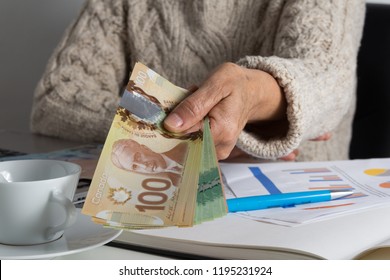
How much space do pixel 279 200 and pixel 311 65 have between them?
32 centimetres

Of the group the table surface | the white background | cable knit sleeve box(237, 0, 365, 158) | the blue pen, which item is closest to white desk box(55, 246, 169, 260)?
the table surface

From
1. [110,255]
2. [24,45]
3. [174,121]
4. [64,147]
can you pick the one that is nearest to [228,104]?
[174,121]

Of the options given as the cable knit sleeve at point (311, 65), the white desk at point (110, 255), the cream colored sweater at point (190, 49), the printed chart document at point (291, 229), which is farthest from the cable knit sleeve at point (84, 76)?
the white desk at point (110, 255)

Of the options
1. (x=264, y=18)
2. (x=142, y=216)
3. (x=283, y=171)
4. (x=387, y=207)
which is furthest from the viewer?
(x=264, y=18)

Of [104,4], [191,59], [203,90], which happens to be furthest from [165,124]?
[104,4]

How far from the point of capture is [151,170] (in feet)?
1.91

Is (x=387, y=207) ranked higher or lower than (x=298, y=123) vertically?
lower

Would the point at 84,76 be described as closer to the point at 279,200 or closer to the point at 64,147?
the point at 64,147

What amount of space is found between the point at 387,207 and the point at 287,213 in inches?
4.3

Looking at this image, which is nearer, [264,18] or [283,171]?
[283,171]

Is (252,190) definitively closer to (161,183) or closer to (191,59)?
(161,183)

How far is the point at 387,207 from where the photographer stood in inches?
25.0

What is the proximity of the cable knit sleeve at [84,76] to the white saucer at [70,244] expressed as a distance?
1.80ft

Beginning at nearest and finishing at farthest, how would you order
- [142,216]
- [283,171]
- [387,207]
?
1. [142,216]
2. [387,207]
3. [283,171]
